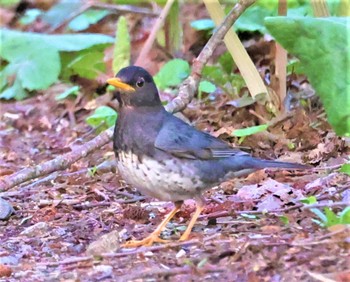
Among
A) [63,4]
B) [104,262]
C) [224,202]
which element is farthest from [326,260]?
[63,4]

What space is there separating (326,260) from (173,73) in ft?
11.6

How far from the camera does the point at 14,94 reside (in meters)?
7.39

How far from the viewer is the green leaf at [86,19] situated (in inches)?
336

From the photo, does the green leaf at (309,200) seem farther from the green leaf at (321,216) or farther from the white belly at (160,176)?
the white belly at (160,176)

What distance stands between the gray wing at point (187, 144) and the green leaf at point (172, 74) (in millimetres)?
2475

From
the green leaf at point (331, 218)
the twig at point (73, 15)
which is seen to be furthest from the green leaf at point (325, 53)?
the twig at point (73, 15)

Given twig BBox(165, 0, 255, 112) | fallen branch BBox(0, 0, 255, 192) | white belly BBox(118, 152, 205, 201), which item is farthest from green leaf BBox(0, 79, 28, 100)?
white belly BBox(118, 152, 205, 201)

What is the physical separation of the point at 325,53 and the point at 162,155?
31.9 inches

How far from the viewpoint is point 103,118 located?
5609mm

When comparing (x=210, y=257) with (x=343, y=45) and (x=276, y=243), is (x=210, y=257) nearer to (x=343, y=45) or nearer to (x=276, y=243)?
(x=276, y=243)

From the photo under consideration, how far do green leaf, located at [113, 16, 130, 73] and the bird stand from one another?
228 centimetres

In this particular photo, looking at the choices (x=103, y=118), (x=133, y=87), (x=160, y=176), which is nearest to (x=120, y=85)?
(x=133, y=87)

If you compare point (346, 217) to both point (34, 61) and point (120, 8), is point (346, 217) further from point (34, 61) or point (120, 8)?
point (120, 8)

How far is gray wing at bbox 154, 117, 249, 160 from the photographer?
3521 mm
